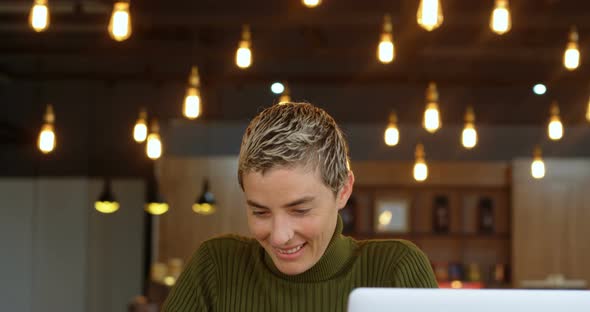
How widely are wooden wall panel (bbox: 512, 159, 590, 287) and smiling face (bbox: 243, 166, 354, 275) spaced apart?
10571mm

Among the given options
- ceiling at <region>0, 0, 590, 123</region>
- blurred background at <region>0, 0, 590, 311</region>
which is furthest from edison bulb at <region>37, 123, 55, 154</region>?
blurred background at <region>0, 0, 590, 311</region>

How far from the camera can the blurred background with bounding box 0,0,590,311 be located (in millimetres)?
11703

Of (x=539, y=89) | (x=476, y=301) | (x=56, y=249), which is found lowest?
(x=476, y=301)

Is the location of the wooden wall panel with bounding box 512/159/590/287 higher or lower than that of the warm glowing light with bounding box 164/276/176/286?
higher

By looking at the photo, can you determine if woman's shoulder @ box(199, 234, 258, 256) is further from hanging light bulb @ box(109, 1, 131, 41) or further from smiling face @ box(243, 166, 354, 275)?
hanging light bulb @ box(109, 1, 131, 41)

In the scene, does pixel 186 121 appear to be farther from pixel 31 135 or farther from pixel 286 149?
pixel 286 149

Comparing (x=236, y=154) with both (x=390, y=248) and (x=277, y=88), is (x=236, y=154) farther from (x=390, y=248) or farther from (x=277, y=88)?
(x=390, y=248)

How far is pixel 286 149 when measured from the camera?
138cm

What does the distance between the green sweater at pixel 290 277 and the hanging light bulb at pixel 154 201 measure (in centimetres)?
881

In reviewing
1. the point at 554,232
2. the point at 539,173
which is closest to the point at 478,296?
the point at 539,173

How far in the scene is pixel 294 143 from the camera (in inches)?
54.6

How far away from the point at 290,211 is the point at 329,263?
0.57ft

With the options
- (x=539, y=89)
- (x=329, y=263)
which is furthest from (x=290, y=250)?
(x=539, y=89)

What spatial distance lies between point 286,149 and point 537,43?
9045 mm
